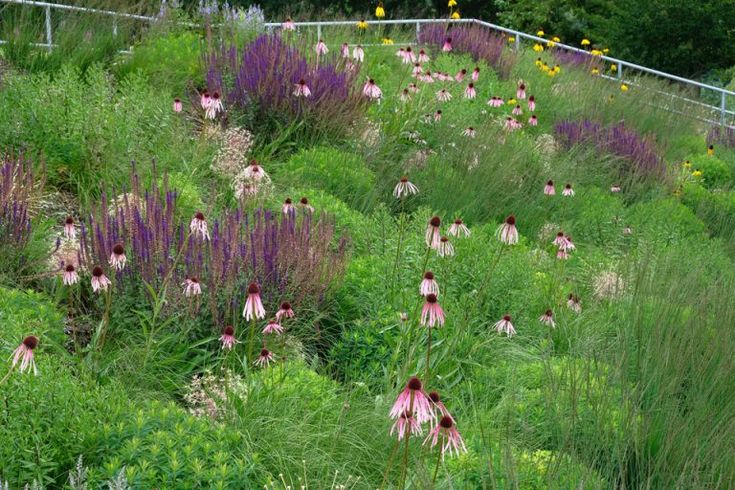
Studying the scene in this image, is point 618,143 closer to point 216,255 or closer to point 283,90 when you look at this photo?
point 283,90

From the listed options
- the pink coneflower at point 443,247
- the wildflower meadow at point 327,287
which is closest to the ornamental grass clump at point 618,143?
the wildflower meadow at point 327,287

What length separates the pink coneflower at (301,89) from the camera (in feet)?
21.7

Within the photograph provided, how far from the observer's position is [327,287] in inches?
191

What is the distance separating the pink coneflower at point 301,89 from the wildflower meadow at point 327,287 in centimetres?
13

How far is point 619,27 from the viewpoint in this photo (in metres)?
21.0

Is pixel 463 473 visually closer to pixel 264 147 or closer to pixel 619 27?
pixel 264 147

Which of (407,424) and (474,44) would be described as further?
(474,44)

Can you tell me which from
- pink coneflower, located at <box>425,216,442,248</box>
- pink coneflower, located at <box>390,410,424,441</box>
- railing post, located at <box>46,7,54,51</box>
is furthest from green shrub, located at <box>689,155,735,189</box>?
pink coneflower, located at <box>390,410,424,441</box>

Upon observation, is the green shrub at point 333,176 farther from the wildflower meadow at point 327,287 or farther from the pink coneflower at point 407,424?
the pink coneflower at point 407,424

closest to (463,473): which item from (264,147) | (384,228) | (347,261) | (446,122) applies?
(347,261)

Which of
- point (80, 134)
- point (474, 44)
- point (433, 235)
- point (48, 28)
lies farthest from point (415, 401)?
point (474, 44)

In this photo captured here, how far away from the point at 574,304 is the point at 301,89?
108 inches

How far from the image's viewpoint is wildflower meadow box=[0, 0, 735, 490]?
323 cm

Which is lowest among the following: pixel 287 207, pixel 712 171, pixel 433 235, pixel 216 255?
pixel 712 171
